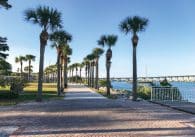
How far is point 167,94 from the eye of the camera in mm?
32500

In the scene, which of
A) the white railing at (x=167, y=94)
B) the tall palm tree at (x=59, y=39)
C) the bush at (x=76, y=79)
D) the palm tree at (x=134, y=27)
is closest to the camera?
the white railing at (x=167, y=94)

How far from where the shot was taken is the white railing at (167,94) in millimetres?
32000

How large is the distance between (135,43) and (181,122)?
18496 mm

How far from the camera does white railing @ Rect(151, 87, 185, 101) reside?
32.0m

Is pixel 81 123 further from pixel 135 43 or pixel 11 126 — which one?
pixel 135 43

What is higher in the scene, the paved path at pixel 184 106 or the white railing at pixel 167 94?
the white railing at pixel 167 94

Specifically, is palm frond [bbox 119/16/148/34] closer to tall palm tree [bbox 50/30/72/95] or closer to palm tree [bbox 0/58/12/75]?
tall palm tree [bbox 50/30/72/95]

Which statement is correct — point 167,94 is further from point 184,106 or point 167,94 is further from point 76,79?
point 76,79

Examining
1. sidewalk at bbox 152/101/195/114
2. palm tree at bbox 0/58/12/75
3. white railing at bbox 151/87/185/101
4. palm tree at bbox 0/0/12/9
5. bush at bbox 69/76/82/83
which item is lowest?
sidewalk at bbox 152/101/195/114

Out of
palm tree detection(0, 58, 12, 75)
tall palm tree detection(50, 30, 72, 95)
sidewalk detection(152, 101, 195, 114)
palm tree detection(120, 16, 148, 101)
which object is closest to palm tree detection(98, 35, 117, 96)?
tall palm tree detection(50, 30, 72, 95)

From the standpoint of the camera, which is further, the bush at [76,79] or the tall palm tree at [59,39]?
the bush at [76,79]

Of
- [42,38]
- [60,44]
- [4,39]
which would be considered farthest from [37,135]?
[60,44]

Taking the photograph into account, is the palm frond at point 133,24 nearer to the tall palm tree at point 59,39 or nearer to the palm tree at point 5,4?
the palm tree at point 5,4

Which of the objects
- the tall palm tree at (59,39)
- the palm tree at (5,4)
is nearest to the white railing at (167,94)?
the palm tree at (5,4)
